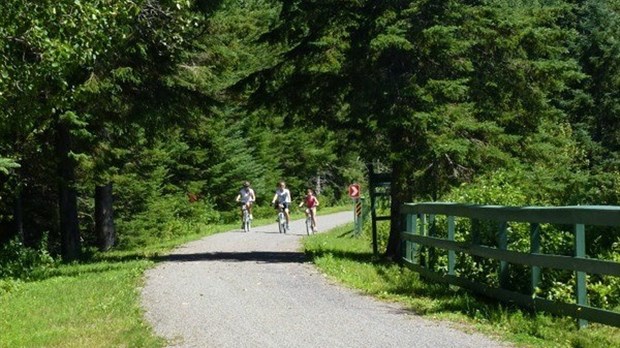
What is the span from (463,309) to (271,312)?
234 cm

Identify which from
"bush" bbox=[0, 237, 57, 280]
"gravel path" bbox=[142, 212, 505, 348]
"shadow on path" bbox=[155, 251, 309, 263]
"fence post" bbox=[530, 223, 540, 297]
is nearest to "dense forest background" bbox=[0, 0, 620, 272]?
"bush" bbox=[0, 237, 57, 280]

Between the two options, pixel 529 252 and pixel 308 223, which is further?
pixel 308 223

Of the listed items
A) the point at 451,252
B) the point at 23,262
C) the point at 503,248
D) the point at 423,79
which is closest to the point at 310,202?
the point at 23,262

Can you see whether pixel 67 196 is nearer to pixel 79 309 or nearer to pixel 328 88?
pixel 328 88

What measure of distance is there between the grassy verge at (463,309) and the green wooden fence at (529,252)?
160mm

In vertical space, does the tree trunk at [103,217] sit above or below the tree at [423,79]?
below

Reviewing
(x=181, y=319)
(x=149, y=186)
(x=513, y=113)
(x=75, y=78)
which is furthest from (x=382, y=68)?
(x=149, y=186)

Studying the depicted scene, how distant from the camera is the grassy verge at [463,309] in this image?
8.88 meters

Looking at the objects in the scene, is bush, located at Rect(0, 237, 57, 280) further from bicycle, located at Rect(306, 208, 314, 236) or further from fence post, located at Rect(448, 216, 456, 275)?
bicycle, located at Rect(306, 208, 314, 236)

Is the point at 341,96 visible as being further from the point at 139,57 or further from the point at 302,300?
the point at 302,300

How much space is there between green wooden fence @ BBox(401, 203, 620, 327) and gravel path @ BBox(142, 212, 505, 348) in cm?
104

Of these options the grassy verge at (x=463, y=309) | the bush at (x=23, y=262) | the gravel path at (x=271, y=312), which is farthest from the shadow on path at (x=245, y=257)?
the bush at (x=23, y=262)

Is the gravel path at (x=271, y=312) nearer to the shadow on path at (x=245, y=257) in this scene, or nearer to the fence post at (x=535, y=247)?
the shadow on path at (x=245, y=257)

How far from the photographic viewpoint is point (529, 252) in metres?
10.4
